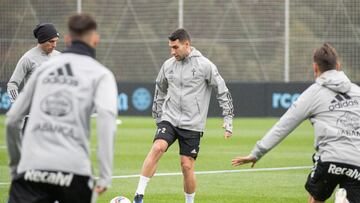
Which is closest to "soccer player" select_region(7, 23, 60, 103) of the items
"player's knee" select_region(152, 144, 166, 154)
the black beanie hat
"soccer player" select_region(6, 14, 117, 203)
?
the black beanie hat

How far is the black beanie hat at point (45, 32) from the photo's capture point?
1253 cm

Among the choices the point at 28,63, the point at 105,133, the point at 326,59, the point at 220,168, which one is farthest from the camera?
the point at 220,168

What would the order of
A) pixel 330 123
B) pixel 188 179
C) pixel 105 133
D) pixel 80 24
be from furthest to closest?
pixel 188 179
pixel 330 123
pixel 80 24
pixel 105 133

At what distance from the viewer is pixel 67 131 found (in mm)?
7016

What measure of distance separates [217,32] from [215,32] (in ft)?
0.36

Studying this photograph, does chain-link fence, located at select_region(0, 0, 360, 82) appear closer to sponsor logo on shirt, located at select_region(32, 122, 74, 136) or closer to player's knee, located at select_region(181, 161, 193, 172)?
player's knee, located at select_region(181, 161, 193, 172)

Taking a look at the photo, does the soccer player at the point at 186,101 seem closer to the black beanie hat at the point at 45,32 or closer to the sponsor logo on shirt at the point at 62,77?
the black beanie hat at the point at 45,32

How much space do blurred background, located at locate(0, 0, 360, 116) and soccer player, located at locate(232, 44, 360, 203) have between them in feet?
98.8

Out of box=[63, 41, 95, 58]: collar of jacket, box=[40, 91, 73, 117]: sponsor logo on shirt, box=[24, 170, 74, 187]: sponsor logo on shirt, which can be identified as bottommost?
box=[24, 170, 74, 187]: sponsor logo on shirt

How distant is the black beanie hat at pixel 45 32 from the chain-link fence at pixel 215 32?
28159mm

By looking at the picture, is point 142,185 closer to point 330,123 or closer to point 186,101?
point 186,101

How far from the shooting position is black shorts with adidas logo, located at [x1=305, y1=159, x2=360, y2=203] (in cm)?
888

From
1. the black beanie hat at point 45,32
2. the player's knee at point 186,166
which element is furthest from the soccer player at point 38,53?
the player's knee at point 186,166

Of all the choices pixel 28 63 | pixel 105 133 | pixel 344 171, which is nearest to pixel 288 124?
pixel 344 171
